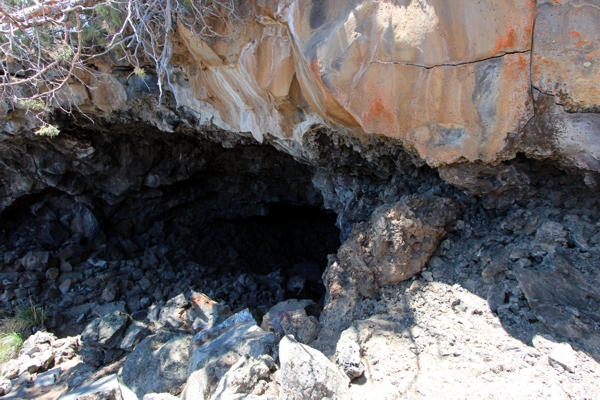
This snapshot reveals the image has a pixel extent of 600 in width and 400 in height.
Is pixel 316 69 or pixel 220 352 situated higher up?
pixel 316 69

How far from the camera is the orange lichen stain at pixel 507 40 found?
5.00ft

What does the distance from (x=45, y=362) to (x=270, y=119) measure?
2.95m

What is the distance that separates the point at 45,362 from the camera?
3.24 m

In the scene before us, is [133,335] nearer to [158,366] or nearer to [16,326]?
[158,366]

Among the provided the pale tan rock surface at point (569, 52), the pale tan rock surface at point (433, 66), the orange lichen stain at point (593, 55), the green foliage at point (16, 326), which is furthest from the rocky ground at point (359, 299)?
the orange lichen stain at point (593, 55)

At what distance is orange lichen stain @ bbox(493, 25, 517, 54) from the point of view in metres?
1.52

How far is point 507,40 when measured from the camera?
5.06 ft

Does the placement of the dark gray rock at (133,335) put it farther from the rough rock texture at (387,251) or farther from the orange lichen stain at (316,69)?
the orange lichen stain at (316,69)

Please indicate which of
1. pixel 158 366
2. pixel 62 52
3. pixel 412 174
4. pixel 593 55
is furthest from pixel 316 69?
pixel 158 366

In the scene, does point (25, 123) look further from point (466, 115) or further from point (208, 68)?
point (466, 115)

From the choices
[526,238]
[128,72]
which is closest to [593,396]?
[526,238]

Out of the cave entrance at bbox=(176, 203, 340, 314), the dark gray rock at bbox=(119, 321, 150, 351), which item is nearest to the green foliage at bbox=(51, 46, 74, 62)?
the dark gray rock at bbox=(119, 321, 150, 351)

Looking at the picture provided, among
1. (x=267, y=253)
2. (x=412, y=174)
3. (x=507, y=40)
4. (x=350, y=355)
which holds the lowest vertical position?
(x=267, y=253)

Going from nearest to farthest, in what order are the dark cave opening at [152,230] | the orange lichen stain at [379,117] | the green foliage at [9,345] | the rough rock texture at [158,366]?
1. the orange lichen stain at [379,117]
2. the rough rock texture at [158,366]
3. the green foliage at [9,345]
4. the dark cave opening at [152,230]
